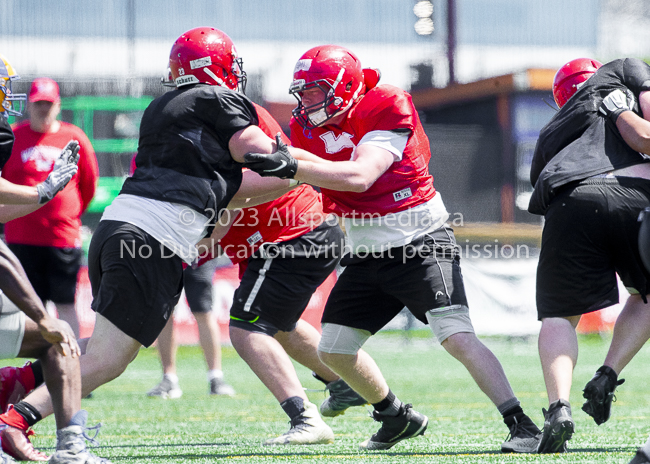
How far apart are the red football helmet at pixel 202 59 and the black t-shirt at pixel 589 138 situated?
150 cm

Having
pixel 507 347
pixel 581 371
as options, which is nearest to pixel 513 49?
pixel 507 347

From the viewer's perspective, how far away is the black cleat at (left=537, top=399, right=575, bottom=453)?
12.2 feet

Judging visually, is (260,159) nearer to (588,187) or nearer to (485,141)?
(588,187)

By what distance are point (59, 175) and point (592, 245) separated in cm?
227

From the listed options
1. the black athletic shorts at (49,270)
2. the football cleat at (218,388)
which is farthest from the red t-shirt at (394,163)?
the black athletic shorts at (49,270)

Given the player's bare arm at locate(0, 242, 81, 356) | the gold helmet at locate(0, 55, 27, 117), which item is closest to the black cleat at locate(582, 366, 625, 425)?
the player's bare arm at locate(0, 242, 81, 356)

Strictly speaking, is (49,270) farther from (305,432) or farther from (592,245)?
(592,245)

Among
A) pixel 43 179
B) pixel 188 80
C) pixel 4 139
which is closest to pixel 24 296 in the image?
pixel 4 139

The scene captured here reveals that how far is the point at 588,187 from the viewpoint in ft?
12.9

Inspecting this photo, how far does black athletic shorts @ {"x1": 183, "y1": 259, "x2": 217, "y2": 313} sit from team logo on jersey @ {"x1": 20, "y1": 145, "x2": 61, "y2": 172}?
132cm

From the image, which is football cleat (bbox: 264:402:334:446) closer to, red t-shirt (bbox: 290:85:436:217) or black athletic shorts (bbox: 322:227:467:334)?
black athletic shorts (bbox: 322:227:467:334)

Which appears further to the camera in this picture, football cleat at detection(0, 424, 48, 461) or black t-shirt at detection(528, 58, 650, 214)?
black t-shirt at detection(528, 58, 650, 214)

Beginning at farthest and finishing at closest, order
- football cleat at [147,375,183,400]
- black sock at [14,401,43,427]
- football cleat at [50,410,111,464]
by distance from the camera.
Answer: football cleat at [147,375,183,400], black sock at [14,401,43,427], football cleat at [50,410,111,464]

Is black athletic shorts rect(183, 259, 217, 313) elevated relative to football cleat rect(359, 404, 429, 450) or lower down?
lower down
